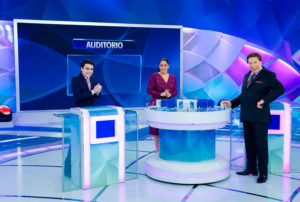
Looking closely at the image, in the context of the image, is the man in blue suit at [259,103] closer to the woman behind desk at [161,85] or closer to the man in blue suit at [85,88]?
the woman behind desk at [161,85]

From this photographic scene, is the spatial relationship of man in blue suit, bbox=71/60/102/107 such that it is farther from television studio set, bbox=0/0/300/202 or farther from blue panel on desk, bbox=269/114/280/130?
blue panel on desk, bbox=269/114/280/130

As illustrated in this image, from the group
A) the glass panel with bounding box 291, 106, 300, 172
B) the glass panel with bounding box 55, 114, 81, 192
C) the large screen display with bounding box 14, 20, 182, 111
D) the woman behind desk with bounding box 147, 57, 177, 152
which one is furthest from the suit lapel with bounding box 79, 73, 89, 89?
the large screen display with bounding box 14, 20, 182, 111

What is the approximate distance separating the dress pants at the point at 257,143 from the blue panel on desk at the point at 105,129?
1.49 meters

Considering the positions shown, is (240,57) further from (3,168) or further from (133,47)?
(3,168)

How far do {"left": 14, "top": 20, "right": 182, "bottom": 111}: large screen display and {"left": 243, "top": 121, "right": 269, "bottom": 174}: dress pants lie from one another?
4.11 m

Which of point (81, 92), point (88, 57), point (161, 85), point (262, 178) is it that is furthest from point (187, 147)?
point (88, 57)

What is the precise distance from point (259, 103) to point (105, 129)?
1.60 meters

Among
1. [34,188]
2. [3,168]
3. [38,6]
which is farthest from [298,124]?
[38,6]

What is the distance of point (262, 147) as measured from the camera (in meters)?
3.89

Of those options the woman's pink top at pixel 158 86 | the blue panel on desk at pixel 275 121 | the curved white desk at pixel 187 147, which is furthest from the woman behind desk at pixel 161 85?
the blue panel on desk at pixel 275 121

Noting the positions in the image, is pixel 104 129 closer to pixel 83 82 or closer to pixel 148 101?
pixel 83 82

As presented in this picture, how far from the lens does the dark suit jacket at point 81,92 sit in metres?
4.00

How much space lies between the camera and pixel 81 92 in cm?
A: 407

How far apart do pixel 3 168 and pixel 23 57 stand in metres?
3.46
